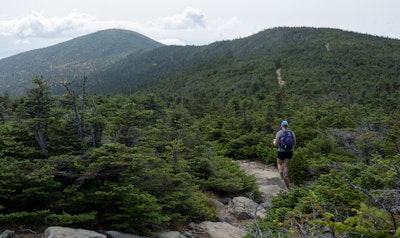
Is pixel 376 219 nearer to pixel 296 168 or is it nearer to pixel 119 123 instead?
pixel 119 123

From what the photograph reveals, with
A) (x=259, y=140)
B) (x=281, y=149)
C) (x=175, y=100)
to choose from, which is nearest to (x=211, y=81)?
(x=175, y=100)

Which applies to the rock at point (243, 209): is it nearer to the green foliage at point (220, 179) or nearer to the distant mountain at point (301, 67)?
the green foliage at point (220, 179)

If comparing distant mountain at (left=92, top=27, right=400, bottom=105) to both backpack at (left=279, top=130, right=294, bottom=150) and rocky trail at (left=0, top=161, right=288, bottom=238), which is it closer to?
rocky trail at (left=0, top=161, right=288, bottom=238)

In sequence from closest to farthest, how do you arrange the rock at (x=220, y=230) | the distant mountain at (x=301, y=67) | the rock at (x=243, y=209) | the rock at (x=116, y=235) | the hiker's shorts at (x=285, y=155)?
1. the rock at (x=116, y=235)
2. the rock at (x=220, y=230)
3. the hiker's shorts at (x=285, y=155)
4. the rock at (x=243, y=209)
5. the distant mountain at (x=301, y=67)

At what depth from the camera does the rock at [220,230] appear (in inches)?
298

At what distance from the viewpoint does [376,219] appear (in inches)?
104

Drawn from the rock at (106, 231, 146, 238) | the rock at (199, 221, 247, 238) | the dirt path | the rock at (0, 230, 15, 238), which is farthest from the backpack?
the rock at (0, 230, 15, 238)

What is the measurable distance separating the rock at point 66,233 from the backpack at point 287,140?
462 centimetres

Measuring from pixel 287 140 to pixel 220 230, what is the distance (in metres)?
2.70

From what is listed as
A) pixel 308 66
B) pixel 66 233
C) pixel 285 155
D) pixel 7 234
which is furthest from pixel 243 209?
pixel 308 66

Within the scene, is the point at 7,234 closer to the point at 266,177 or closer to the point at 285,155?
the point at 285,155

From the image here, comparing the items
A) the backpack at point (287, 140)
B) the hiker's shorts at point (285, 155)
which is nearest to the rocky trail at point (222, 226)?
the hiker's shorts at point (285, 155)

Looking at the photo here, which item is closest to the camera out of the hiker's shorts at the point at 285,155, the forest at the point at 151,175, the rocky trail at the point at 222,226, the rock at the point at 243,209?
the forest at the point at 151,175

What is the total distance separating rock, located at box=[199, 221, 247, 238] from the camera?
7560mm
